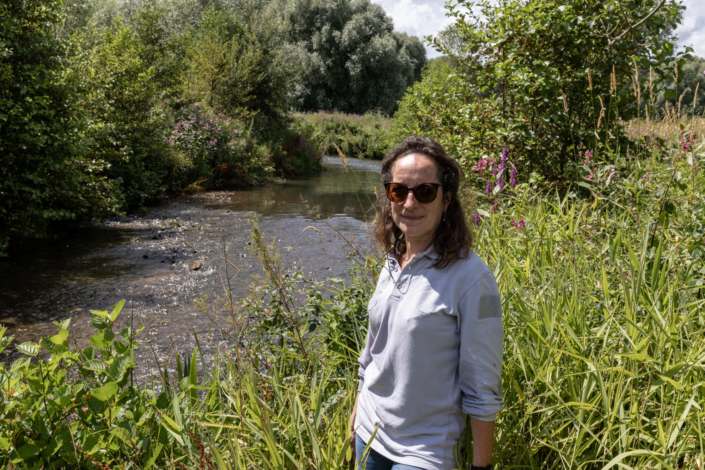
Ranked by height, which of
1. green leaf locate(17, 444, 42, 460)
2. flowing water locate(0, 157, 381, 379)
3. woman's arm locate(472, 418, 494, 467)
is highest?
woman's arm locate(472, 418, 494, 467)

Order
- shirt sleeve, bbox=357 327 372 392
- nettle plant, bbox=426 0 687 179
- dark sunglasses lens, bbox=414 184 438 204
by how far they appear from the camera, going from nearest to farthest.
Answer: dark sunglasses lens, bbox=414 184 438 204 < shirt sleeve, bbox=357 327 372 392 < nettle plant, bbox=426 0 687 179

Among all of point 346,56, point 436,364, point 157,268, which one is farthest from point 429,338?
point 346,56

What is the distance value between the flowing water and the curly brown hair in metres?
0.93

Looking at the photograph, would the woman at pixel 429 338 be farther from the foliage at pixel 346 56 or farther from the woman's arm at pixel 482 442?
the foliage at pixel 346 56

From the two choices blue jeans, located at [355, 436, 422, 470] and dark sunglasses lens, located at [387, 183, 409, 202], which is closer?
blue jeans, located at [355, 436, 422, 470]

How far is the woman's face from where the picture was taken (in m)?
1.80

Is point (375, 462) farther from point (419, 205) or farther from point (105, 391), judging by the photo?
point (105, 391)

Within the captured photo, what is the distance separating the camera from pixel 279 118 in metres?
20.6

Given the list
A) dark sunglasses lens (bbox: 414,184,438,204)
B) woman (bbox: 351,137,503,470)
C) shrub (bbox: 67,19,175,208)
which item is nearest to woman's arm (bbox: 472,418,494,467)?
woman (bbox: 351,137,503,470)

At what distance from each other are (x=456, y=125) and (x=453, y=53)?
1.16m

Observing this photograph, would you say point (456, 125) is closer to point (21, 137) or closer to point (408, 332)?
point (408, 332)

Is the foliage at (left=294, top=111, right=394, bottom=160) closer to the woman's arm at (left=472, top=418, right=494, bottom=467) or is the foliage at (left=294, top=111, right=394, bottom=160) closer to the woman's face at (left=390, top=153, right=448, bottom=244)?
the woman's face at (left=390, top=153, right=448, bottom=244)

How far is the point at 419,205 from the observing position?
5.92ft

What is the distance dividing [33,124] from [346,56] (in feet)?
106
